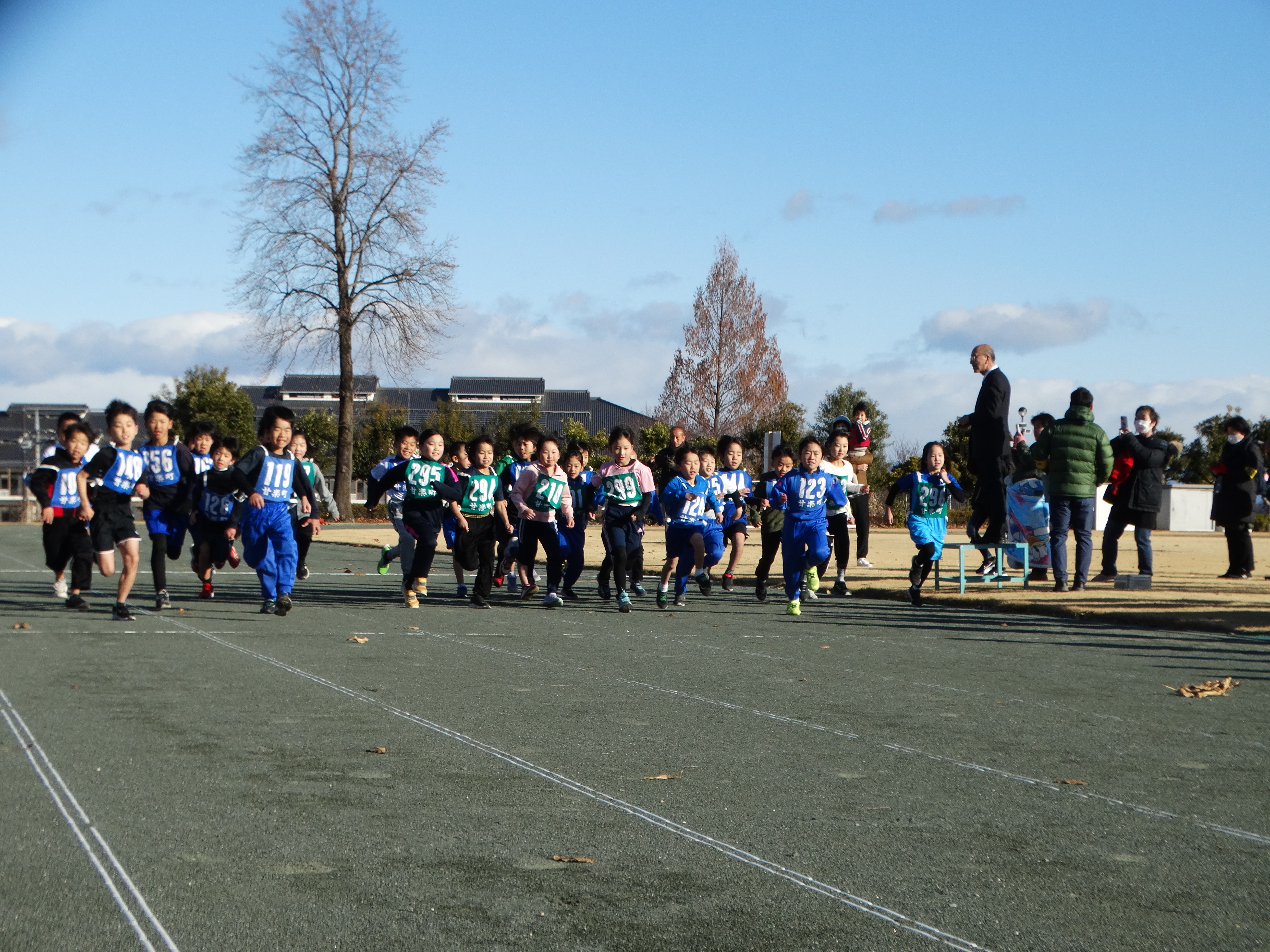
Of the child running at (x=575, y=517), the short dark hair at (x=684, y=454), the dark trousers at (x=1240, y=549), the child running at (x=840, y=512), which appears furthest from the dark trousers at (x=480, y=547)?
the dark trousers at (x=1240, y=549)

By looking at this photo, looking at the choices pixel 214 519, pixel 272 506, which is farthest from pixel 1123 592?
pixel 214 519

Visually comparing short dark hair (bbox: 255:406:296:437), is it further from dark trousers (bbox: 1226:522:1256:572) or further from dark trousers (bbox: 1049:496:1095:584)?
dark trousers (bbox: 1226:522:1256:572)

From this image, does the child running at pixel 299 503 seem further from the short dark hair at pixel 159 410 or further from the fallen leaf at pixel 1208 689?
the fallen leaf at pixel 1208 689

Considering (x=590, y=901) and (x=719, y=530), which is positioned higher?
(x=719, y=530)

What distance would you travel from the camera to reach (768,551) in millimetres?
15234

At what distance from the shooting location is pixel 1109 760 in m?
6.00

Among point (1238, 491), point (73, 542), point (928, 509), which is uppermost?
point (1238, 491)

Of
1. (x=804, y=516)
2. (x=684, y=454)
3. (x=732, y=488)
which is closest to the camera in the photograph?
(x=804, y=516)

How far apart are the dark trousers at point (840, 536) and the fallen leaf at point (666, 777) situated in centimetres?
927

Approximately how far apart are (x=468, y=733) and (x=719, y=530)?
28.0ft

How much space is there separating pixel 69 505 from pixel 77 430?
76 cm

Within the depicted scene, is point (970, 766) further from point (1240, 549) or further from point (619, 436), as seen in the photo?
point (1240, 549)

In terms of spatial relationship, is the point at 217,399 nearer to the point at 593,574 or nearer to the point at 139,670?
the point at 593,574

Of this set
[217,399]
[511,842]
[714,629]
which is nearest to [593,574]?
[714,629]
